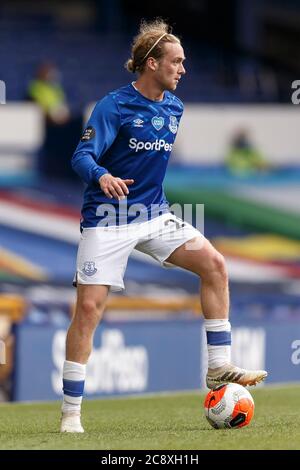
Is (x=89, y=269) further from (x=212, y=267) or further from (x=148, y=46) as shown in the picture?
(x=148, y=46)

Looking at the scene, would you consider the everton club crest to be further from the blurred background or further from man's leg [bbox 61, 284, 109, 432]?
the blurred background

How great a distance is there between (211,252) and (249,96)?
15.5m

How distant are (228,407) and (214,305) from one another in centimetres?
59

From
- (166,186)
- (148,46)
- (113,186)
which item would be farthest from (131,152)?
(166,186)

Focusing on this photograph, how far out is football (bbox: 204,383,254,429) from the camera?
24.4ft

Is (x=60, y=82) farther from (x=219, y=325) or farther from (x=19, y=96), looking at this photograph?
(x=219, y=325)


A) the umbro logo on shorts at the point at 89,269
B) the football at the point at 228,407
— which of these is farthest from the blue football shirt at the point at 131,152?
the football at the point at 228,407

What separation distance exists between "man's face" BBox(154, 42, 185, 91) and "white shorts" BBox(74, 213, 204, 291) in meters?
0.77

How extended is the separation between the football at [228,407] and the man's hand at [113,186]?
52.4 inches

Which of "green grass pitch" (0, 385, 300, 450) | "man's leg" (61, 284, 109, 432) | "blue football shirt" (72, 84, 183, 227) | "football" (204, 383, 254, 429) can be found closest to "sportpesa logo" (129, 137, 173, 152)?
"blue football shirt" (72, 84, 183, 227)

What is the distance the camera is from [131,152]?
745 centimetres

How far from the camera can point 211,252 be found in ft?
24.6
